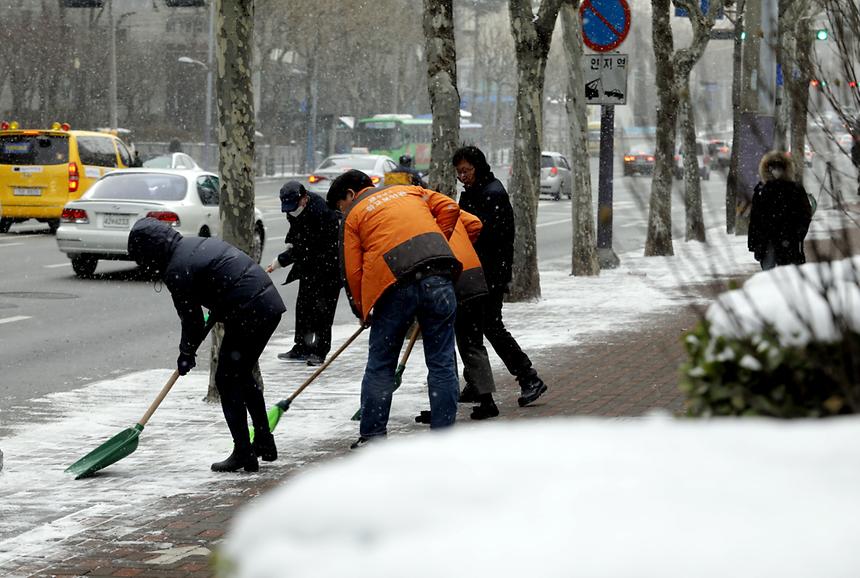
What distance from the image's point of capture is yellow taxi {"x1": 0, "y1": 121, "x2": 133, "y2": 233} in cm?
2791

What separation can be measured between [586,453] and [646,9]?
1893 inches

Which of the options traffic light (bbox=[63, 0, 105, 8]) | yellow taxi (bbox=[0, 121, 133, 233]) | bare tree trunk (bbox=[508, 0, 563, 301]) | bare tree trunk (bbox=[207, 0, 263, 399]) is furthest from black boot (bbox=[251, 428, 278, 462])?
yellow taxi (bbox=[0, 121, 133, 233])

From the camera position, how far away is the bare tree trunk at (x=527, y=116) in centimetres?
1691

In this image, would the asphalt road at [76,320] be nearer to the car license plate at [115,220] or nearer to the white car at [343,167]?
the car license plate at [115,220]

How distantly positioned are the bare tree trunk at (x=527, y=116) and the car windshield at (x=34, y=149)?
13.5 metres

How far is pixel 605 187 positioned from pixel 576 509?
771 inches

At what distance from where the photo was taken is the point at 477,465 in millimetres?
2535

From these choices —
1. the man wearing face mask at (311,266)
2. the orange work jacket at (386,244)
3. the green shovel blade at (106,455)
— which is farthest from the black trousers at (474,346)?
the man wearing face mask at (311,266)

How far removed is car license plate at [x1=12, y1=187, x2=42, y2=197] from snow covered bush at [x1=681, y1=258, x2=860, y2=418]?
25324mm

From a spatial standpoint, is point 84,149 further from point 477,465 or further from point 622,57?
A: point 477,465

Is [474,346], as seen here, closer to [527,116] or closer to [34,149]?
[527,116]

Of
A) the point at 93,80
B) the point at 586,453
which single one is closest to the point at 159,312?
the point at 586,453

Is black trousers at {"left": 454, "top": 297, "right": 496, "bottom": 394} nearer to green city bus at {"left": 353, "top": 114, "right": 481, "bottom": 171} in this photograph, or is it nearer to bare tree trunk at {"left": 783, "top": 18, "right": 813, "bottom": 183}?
bare tree trunk at {"left": 783, "top": 18, "right": 813, "bottom": 183}

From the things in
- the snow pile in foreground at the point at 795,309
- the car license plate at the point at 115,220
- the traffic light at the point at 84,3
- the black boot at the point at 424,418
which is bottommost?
the black boot at the point at 424,418
